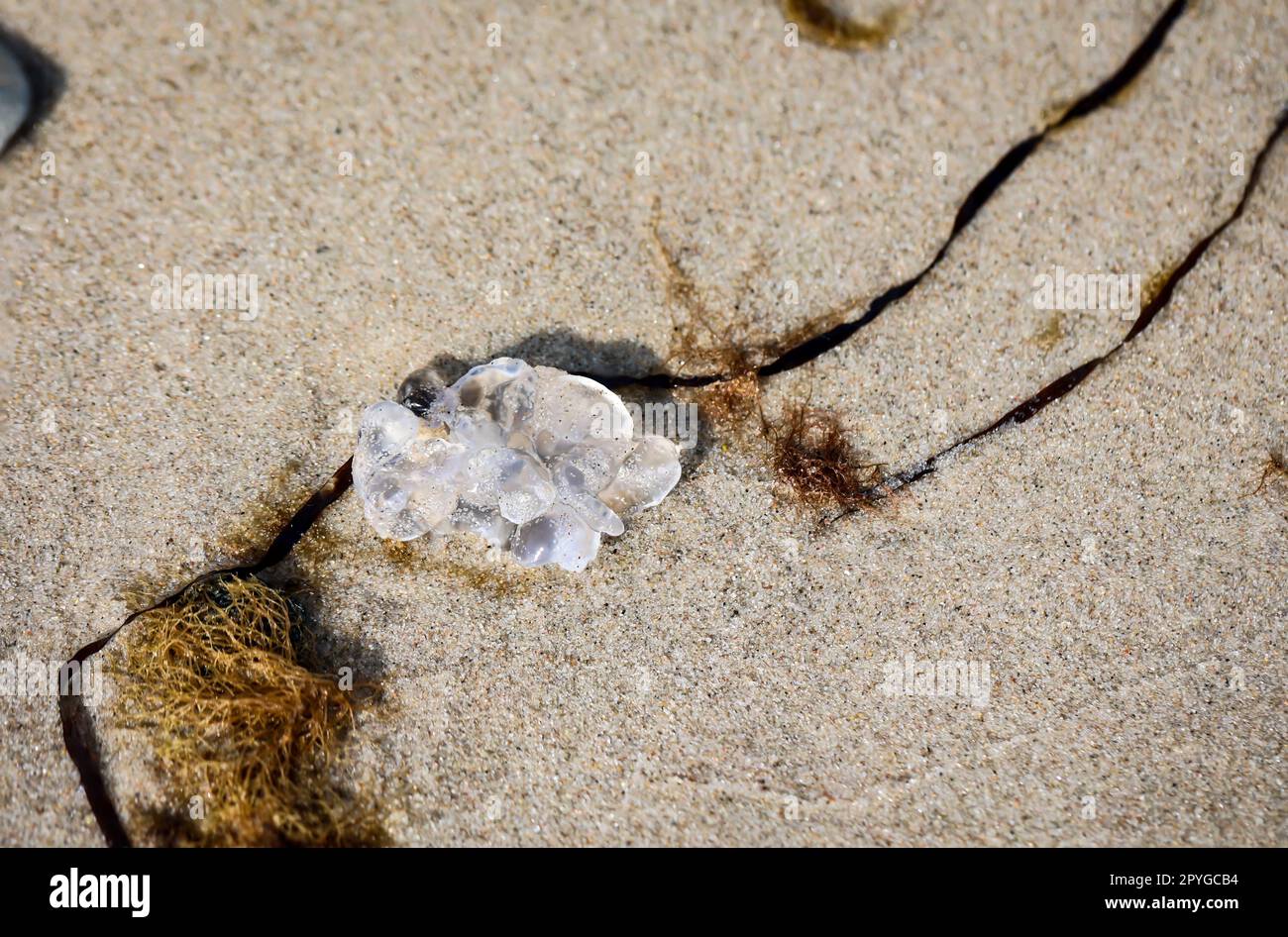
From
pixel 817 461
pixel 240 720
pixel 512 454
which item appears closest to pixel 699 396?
pixel 817 461

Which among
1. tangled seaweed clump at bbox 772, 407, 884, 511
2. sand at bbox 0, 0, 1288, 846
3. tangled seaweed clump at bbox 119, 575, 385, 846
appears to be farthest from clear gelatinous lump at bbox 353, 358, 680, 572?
tangled seaweed clump at bbox 119, 575, 385, 846

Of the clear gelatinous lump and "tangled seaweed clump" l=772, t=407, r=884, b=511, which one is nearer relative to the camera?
the clear gelatinous lump

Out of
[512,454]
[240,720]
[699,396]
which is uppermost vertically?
[699,396]

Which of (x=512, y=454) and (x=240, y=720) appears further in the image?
(x=240, y=720)

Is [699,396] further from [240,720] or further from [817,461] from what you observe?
[240,720]

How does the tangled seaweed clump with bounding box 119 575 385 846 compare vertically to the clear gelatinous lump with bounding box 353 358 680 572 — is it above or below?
below

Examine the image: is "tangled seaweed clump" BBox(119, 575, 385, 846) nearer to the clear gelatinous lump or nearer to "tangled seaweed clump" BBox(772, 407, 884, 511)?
the clear gelatinous lump

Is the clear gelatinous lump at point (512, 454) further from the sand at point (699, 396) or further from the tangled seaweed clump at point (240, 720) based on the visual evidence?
the tangled seaweed clump at point (240, 720)

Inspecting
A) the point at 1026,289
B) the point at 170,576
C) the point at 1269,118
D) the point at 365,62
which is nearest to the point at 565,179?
the point at 365,62
